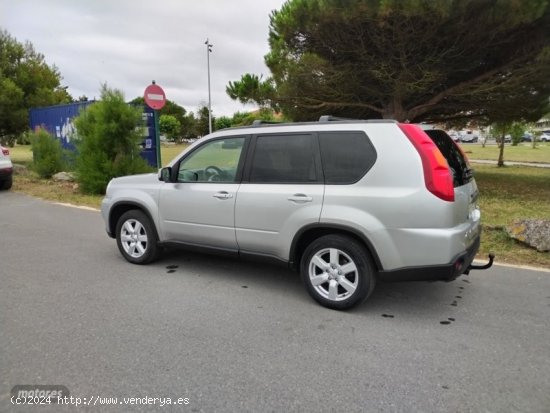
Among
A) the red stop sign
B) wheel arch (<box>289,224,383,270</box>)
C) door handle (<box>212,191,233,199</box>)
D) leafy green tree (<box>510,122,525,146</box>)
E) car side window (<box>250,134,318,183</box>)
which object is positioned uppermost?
the red stop sign

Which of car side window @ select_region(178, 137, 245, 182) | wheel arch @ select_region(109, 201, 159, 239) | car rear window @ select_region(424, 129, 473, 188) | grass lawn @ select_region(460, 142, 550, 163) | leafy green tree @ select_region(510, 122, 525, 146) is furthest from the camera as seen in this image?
grass lawn @ select_region(460, 142, 550, 163)

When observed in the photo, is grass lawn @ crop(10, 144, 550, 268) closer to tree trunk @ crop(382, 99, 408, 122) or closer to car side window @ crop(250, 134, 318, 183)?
tree trunk @ crop(382, 99, 408, 122)

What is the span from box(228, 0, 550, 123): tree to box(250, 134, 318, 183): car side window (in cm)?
645

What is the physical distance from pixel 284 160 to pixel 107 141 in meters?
8.20

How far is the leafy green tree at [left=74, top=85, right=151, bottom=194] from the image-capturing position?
10695mm

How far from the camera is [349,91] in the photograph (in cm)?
1129

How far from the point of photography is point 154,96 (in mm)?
11203

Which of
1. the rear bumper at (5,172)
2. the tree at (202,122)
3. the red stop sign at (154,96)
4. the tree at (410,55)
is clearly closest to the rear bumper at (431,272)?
the tree at (410,55)

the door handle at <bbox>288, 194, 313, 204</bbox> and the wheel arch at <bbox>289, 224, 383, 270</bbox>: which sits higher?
the door handle at <bbox>288, 194, 313, 204</bbox>

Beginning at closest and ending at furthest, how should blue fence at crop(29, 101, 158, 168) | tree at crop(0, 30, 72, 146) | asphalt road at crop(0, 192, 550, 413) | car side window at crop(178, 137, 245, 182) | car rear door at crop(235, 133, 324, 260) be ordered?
asphalt road at crop(0, 192, 550, 413)
car rear door at crop(235, 133, 324, 260)
car side window at crop(178, 137, 245, 182)
blue fence at crop(29, 101, 158, 168)
tree at crop(0, 30, 72, 146)

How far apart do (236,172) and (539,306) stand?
3165mm

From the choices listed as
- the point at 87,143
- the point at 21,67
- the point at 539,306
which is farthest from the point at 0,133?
the point at 539,306

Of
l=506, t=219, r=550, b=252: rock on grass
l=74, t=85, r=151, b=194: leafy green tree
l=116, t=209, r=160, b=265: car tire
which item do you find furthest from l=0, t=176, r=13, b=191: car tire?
l=506, t=219, r=550, b=252: rock on grass

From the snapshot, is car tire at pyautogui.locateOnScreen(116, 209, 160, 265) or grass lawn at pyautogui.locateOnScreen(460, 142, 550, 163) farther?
grass lawn at pyautogui.locateOnScreen(460, 142, 550, 163)
